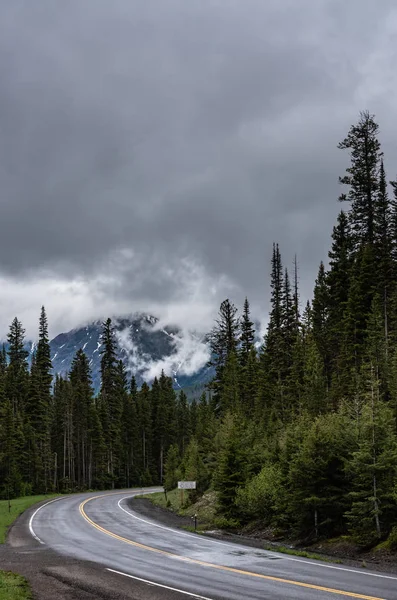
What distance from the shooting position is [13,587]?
1616cm

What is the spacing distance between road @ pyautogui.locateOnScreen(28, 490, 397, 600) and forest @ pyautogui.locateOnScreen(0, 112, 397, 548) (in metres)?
4.27

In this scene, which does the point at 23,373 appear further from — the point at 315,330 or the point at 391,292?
the point at 391,292

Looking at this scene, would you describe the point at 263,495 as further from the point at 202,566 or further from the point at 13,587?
the point at 13,587

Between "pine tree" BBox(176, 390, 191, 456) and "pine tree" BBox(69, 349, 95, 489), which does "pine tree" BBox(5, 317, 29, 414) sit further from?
"pine tree" BBox(176, 390, 191, 456)

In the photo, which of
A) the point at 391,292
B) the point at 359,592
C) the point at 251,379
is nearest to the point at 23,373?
the point at 251,379

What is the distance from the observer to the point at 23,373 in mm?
93438

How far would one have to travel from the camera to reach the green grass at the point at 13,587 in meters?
14.8

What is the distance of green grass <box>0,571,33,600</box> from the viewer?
14821mm

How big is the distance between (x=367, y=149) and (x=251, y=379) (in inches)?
1243

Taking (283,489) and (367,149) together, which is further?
(367,149)

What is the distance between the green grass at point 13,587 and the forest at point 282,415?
525 inches

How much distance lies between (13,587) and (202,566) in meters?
6.79

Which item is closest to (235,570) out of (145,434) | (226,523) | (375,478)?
(375,478)

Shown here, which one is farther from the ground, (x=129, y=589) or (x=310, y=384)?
(x=310, y=384)
